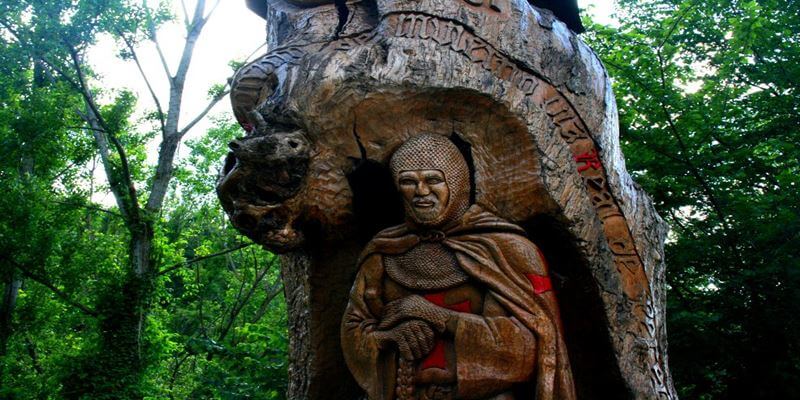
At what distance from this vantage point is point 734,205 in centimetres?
642

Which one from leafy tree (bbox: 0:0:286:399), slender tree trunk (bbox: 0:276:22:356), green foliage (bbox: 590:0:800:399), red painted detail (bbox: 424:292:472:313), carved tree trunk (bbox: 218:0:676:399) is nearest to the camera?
red painted detail (bbox: 424:292:472:313)

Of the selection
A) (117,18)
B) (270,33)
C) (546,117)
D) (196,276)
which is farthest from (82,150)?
(546,117)

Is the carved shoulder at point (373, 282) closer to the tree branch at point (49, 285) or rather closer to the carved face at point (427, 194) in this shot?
the carved face at point (427, 194)

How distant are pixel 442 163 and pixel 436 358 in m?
0.97

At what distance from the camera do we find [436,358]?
342 cm

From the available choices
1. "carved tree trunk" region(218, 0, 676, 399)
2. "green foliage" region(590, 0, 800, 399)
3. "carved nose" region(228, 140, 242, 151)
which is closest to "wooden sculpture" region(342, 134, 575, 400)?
"carved tree trunk" region(218, 0, 676, 399)

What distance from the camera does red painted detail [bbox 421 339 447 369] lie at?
3.40 meters

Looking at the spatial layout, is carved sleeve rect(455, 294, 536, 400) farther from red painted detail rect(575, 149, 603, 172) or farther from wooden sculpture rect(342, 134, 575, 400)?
red painted detail rect(575, 149, 603, 172)

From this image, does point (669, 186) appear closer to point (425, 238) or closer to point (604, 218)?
point (604, 218)

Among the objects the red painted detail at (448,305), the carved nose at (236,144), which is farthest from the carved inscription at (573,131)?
the carved nose at (236,144)

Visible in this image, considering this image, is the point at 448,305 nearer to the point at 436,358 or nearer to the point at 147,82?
the point at 436,358

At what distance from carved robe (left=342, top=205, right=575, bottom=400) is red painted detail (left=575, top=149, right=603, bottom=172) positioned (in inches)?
20.2

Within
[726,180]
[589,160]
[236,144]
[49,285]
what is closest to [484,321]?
[589,160]

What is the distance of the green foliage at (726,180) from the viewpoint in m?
6.01
